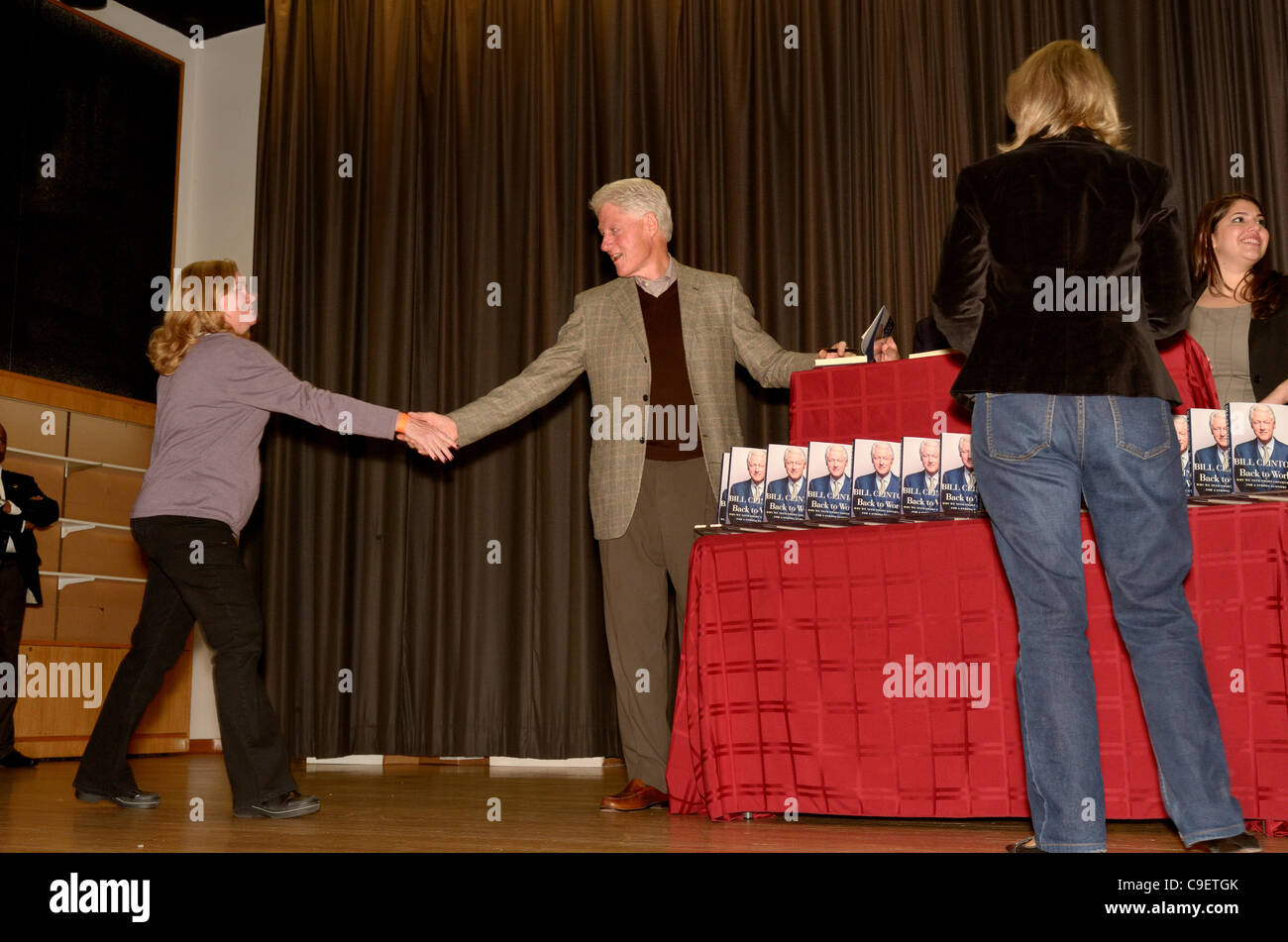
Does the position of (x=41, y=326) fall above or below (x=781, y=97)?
below

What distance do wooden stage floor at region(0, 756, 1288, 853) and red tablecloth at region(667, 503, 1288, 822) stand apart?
0.36ft

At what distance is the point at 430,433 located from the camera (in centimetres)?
357

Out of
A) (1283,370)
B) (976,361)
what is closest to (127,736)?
(976,361)

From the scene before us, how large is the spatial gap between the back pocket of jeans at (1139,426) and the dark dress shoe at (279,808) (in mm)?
2240

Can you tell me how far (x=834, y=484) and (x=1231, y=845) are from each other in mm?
1253

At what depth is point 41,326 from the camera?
5746 millimetres

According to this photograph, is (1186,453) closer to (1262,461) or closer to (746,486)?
(1262,461)

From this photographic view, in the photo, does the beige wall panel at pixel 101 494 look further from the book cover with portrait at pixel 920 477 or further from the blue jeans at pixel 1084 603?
the blue jeans at pixel 1084 603

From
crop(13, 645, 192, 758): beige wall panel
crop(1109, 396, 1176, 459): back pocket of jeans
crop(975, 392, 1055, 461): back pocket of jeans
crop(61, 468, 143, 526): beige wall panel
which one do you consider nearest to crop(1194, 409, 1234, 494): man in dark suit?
crop(1109, 396, 1176, 459): back pocket of jeans

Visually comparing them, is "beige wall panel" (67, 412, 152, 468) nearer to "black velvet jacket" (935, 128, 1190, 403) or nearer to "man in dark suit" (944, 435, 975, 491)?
"man in dark suit" (944, 435, 975, 491)

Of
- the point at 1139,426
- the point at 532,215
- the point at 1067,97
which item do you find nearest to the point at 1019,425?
the point at 1139,426

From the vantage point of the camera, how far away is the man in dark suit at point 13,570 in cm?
486
